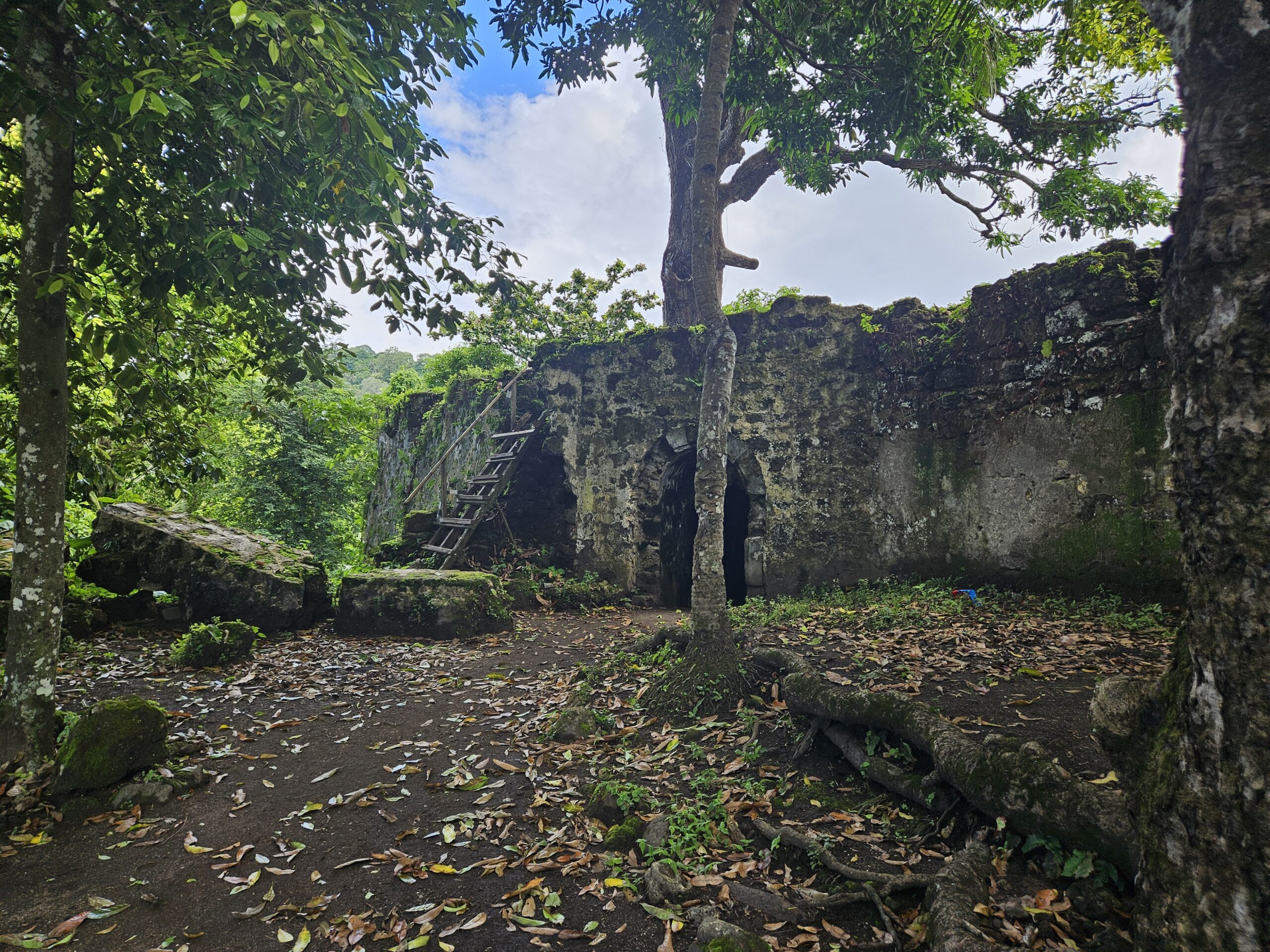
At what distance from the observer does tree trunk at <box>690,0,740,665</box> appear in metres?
5.14

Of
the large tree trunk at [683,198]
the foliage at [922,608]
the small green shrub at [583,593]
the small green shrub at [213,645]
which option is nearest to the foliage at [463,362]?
the large tree trunk at [683,198]

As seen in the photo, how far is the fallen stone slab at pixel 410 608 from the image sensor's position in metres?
7.77

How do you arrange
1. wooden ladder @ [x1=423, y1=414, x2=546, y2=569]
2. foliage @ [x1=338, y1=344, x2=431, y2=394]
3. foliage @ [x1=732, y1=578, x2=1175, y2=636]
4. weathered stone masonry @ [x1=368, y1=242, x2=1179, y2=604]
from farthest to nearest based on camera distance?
1. foliage @ [x1=338, y1=344, x2=431, y2=394]
2. wooden ladder @ [x1=423, y1=414, x2=546, y2=569]
3. weathered stone masonry @ [x1=368, y1=242, x2=1179, y2=604]
4. foliage @ [x1=732, y1=578, x2=1175, y2=636]

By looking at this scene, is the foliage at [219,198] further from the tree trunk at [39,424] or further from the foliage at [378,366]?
the foliage at [378,366]

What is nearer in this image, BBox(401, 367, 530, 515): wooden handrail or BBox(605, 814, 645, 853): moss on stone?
BBox(605, 814, 645, 853): moss on stone

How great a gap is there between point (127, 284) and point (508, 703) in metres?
4.94

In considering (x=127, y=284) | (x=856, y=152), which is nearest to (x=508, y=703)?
(x=127, y=284)

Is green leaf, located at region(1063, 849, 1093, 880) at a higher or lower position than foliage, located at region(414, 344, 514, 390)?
lower

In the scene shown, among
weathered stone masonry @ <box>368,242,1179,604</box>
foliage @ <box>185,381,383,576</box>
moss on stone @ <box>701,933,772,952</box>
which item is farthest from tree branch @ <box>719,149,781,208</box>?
moss on stone @ <box>701,933,772,952</box>

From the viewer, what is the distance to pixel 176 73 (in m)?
3.37

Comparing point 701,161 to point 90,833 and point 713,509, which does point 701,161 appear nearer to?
point 713,509

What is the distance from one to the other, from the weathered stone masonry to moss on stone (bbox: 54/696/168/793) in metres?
6.29

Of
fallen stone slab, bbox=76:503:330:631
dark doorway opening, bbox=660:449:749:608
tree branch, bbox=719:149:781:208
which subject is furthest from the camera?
tree branch, bbox=719:149:781:208

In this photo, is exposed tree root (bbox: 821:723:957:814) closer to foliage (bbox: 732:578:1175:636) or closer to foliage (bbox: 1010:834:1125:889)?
foliage (bbox: 1010:834:1125:889)
